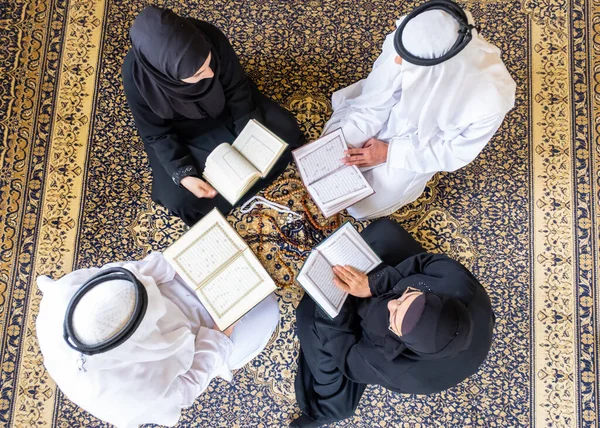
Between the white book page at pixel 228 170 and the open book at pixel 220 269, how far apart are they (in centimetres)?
16

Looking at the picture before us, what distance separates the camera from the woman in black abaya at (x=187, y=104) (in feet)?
4.88

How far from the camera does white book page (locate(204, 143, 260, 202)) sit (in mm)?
1902

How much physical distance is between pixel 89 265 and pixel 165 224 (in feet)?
1.41

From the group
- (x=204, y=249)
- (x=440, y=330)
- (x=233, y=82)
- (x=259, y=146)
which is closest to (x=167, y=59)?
(x=233, y=82)

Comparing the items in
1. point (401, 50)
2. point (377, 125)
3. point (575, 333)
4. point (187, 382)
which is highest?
point (401, 50)

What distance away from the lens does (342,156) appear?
206 cm

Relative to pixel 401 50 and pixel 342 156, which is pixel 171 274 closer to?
pixel 342 156

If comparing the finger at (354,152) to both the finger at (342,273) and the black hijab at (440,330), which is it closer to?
the finger at (342,273)

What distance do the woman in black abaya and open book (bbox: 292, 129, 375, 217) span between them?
152 mm

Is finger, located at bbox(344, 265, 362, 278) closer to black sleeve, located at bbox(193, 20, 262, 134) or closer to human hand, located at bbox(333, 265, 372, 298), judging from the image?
human hand, located at bbox(333, 265, 372, 298)

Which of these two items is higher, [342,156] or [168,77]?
[168,77]

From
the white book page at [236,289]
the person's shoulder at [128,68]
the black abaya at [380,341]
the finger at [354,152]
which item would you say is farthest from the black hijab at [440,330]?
the person's shoulder at [128,68]

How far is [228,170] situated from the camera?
1912mm

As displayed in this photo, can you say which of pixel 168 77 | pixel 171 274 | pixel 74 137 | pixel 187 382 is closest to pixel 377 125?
pixel 168 77
